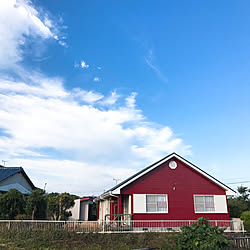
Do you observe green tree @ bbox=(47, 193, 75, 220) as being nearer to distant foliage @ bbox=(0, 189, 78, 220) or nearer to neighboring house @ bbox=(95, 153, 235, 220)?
distant foliage @ bbox=(0, 189, 78, 220)

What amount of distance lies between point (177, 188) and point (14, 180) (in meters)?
19.1

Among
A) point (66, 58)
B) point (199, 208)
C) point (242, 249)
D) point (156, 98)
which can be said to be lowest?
point (242, 249)

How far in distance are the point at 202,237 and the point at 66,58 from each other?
40.2 ft

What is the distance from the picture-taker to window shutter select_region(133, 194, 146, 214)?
17.0 m

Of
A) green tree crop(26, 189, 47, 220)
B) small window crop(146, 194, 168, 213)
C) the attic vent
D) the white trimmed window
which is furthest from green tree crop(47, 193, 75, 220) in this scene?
the attic vent

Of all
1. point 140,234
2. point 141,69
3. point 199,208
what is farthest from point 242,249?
point 141,69

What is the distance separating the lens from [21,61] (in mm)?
15125

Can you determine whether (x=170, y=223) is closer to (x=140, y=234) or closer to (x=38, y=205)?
(x=140, y=234)

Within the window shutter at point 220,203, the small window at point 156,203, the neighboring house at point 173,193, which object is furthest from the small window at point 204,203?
the small window at point 156,203

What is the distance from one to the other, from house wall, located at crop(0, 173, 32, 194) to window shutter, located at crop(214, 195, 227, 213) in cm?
2086

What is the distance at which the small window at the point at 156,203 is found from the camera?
1743cm

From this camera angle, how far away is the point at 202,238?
29.5 feet

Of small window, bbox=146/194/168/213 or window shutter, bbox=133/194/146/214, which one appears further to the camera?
small window, bbox=146/194/168/213

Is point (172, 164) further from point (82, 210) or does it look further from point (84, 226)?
point (82, 210)
